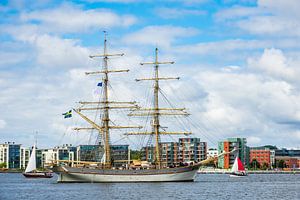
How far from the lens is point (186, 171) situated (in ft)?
370

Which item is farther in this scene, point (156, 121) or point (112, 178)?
point (156, 121)

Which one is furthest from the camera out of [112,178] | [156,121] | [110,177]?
[156,121]

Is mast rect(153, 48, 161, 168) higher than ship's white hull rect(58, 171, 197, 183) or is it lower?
higher

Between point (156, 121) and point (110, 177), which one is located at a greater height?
point (156, 121)

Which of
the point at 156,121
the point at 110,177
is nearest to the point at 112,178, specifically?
the point at 110,177

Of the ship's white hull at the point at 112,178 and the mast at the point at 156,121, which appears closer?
the ship's white hull at the point at 112,178

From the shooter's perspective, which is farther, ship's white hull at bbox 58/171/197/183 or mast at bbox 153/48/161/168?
mast at bbox 153/48/161/168

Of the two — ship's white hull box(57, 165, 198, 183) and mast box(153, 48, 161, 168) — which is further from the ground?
mast box(153, 48, 161, 168)

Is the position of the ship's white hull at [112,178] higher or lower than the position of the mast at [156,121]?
lower

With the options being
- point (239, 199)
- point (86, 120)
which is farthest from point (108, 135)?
point (239, 199)

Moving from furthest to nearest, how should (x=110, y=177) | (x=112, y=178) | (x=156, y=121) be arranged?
(x=156, y=121)
(x=112, y=178)
(x=110, y=177)

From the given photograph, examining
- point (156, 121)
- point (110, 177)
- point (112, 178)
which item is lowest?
point (112, 178)

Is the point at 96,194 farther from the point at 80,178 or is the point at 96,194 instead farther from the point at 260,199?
the point at 80,178

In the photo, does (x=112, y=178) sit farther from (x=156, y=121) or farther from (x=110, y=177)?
(x=156, y=121)
